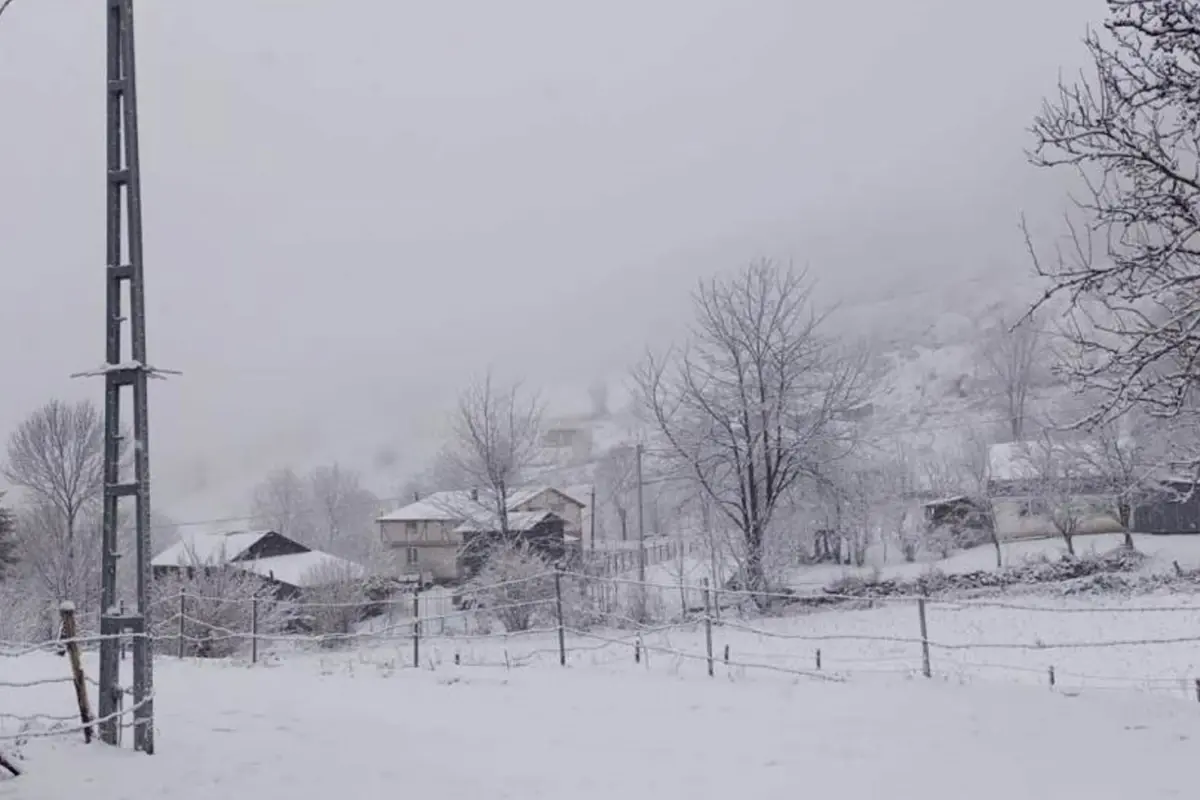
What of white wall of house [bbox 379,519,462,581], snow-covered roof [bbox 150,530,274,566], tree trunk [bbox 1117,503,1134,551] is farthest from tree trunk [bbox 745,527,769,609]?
white wall of house [bbox 379,519,462,581]

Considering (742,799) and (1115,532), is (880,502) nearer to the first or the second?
(1115,532)

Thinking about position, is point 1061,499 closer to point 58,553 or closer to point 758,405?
point 758,405

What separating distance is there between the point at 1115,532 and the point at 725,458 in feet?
79.2

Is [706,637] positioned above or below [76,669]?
below

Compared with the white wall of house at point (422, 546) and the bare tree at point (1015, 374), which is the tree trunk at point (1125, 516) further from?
the white wall of house at point (422, 546)

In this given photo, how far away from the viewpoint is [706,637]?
10984mm

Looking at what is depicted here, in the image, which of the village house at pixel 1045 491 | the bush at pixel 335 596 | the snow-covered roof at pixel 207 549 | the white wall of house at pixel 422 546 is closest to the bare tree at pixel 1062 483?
the village house at pixel 1045 491

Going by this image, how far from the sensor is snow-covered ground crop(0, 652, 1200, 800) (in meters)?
5.11

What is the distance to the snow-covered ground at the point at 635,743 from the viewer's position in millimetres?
5105

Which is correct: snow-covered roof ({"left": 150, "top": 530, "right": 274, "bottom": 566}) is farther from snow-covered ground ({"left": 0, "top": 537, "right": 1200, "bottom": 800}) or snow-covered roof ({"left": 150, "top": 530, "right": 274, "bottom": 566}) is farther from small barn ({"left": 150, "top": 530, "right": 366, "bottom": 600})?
snow-covered ground ({"left": 0, "top": 537, "right": 1200, "bottom": 800})

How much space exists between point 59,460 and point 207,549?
20.9ft

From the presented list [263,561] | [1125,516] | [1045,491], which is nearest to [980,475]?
[1045,491]

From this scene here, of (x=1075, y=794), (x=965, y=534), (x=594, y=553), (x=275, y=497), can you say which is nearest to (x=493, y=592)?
(x=594, y=553)

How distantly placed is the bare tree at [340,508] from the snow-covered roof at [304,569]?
19.8m
